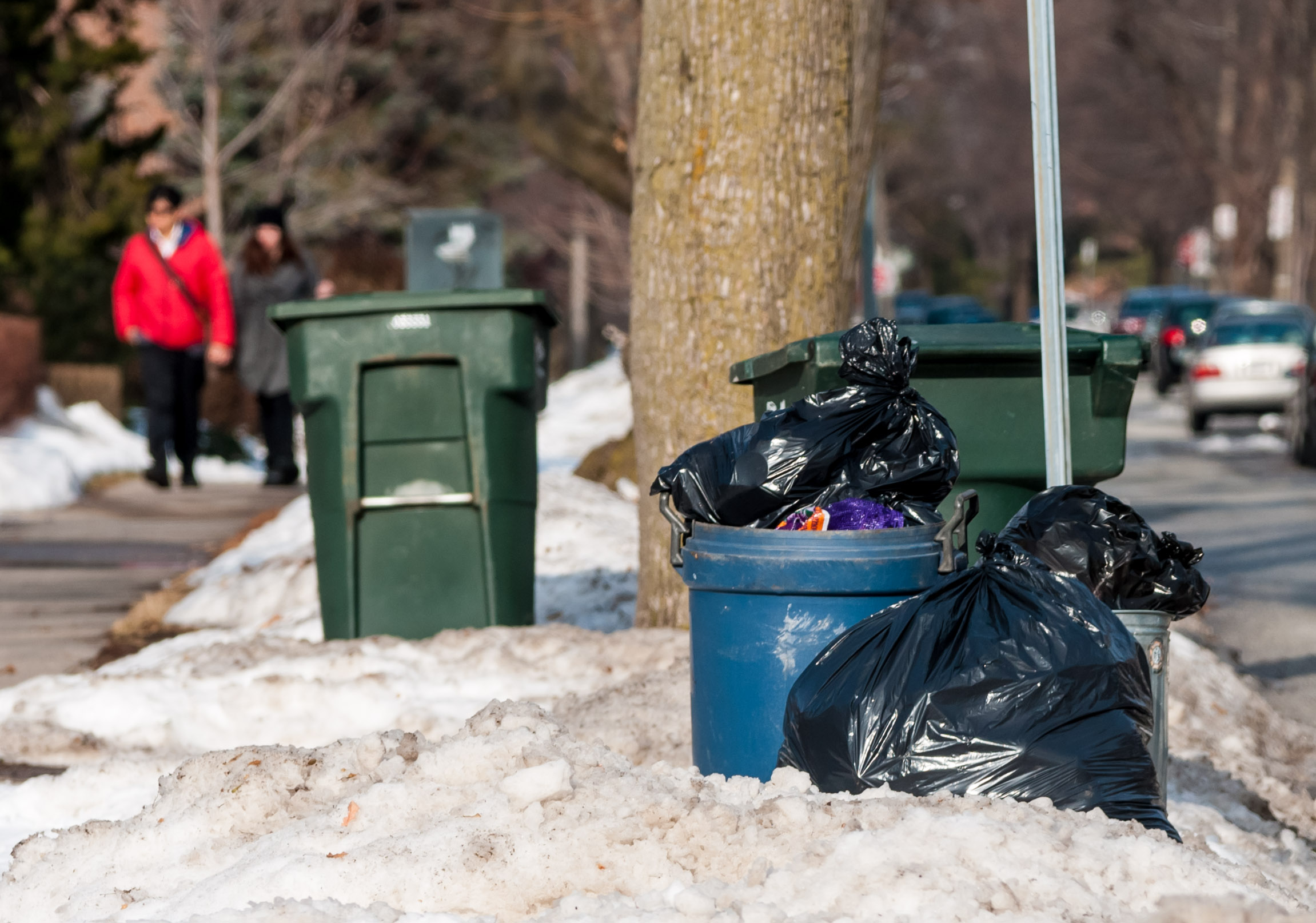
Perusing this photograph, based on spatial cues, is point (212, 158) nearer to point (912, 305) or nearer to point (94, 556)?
point (94, 556)

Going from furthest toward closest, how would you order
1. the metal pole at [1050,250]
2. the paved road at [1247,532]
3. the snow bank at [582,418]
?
the snow bank at [582,418] → the paved road at [1247,532] → the metal pole at [1050,250]

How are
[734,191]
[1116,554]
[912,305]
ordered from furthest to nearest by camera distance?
[912,305], [734,191], [1116,554]

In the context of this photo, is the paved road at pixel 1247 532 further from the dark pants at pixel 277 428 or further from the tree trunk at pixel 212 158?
the tree trunk at pixel 212 158

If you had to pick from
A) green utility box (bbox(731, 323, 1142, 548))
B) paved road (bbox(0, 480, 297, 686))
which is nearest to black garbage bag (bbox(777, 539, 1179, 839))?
green utility box (bbox(731, 323, 1142, 548))

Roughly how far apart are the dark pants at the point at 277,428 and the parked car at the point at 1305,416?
31.0ft

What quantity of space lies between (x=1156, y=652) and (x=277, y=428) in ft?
27.4

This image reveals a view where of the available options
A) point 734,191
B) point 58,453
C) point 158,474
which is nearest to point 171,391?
point 158,474

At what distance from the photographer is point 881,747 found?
319cm

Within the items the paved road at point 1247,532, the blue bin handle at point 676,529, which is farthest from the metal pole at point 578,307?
the blue bin handle at point 676,529

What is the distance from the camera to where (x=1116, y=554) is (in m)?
3.45

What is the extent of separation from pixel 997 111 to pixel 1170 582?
2296 inches

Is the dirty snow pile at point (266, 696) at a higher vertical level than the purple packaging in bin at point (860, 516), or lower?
lower

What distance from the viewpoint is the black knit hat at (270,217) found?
32.8 ft

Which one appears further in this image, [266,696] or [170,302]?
[170,302]
